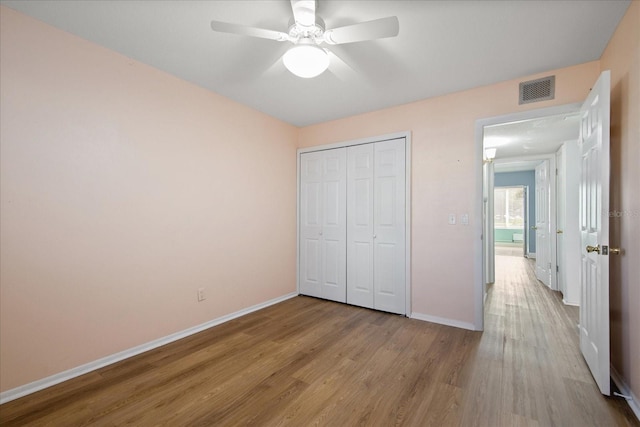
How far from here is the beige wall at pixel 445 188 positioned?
2.89m

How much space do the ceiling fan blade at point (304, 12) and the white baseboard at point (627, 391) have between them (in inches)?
117

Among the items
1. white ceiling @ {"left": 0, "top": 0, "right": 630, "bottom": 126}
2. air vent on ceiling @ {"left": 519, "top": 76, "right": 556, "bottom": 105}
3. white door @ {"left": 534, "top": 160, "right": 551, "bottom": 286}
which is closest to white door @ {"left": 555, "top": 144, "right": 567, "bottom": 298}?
white door @ {"left": 534, "top": 160, "right": 551, "bottom": 286}

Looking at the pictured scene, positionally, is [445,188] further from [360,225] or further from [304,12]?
[304,12]

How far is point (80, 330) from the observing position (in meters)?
2.07

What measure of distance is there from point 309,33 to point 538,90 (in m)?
2.24

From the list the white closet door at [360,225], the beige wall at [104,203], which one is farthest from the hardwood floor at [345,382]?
the white closet door at [360,225]

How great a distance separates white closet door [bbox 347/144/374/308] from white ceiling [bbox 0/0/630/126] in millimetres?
903

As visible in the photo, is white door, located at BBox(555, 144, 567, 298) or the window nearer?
white door, located at BBox(555, 144, 567, 298)

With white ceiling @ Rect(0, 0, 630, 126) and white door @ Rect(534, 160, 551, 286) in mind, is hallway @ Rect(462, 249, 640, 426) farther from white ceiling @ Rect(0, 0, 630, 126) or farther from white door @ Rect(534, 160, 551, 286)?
white ceiling @ Rect(0, 0, 630, 126)

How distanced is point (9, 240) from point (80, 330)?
0.78 m

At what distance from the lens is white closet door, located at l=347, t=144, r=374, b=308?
355cm

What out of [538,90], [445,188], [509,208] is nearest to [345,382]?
[445,188]

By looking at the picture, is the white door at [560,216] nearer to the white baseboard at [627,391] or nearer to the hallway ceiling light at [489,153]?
the hallway ceiling light at [489,153]

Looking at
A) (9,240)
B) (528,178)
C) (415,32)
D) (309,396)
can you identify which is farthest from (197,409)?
(528,178)
